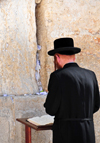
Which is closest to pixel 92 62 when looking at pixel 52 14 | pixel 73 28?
pixel 73 28

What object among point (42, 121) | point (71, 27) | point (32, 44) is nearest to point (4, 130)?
point (42, 121)

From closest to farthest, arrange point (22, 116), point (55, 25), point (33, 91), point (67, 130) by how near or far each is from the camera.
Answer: point (67, 130), point (22, 116), point (33, 91), point (55, 25)

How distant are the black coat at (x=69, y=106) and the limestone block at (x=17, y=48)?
107 cm

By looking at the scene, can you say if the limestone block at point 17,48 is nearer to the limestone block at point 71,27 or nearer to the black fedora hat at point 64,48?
the limestone block at point 71,27

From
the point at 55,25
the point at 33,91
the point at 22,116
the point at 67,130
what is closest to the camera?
the point at 67,130

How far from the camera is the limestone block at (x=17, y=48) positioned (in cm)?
338

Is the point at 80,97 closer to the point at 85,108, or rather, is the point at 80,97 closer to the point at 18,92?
the point at 85,108

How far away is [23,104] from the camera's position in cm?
328

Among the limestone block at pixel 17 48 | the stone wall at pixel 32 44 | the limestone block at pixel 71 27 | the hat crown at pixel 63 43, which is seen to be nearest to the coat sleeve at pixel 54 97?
the hat crown at pixel 63 43

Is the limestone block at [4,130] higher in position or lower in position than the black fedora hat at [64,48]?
lower

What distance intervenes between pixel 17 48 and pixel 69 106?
55.9 inches

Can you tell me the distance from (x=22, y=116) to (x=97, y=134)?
4.05 feet

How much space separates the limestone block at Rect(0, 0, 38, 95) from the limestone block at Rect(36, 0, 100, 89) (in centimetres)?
18

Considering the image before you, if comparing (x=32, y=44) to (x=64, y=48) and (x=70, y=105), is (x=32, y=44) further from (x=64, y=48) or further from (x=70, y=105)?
(x=70, y=105)
